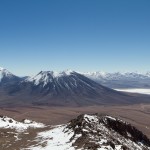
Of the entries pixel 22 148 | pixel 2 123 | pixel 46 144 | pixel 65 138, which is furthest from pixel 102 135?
pixel 2 123

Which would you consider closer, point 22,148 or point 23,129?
point 22,148

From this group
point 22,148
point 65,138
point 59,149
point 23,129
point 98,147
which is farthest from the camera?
point 23,129

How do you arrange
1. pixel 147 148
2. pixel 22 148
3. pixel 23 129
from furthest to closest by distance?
pixel 23 129, pixel 147 148, pixel 22 148

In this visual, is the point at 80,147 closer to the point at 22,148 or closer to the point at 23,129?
the point at 22,148

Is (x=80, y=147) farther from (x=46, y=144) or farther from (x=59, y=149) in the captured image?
(x=46, y=144)

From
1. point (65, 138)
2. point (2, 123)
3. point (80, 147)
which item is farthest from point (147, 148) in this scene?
point (2, 123)

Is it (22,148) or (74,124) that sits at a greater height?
(74,124)

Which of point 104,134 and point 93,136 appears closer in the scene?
point 93,136
